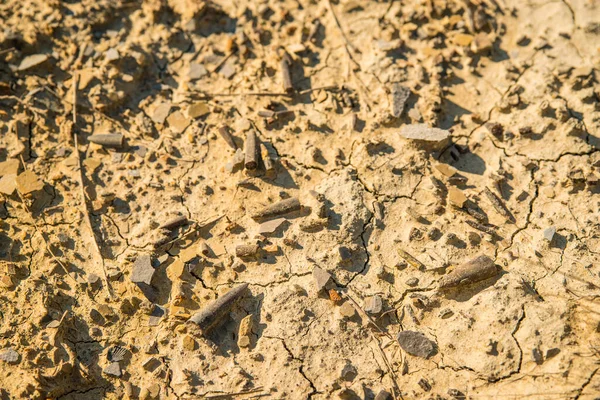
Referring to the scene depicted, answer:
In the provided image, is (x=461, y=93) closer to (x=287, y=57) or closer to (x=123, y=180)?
(x=287, y=57)

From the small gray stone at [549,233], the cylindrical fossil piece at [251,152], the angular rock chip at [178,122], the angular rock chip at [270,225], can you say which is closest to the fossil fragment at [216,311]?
the angular rock chip at [270,225]

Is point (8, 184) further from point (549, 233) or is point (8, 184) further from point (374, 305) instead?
point (549, 233)

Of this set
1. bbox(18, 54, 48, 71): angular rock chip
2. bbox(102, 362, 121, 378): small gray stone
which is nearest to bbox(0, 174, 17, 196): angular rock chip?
bbox(18, 54, 48, 71): angular rock chip

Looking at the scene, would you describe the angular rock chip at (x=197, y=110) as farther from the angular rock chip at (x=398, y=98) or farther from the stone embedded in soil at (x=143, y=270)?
the angular rock chip at (x=398, y=98)

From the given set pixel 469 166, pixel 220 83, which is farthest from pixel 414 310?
pixel 220 83

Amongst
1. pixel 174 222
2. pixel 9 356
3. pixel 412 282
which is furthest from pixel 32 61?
pixel 412 282

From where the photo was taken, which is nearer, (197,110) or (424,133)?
(424,133)
